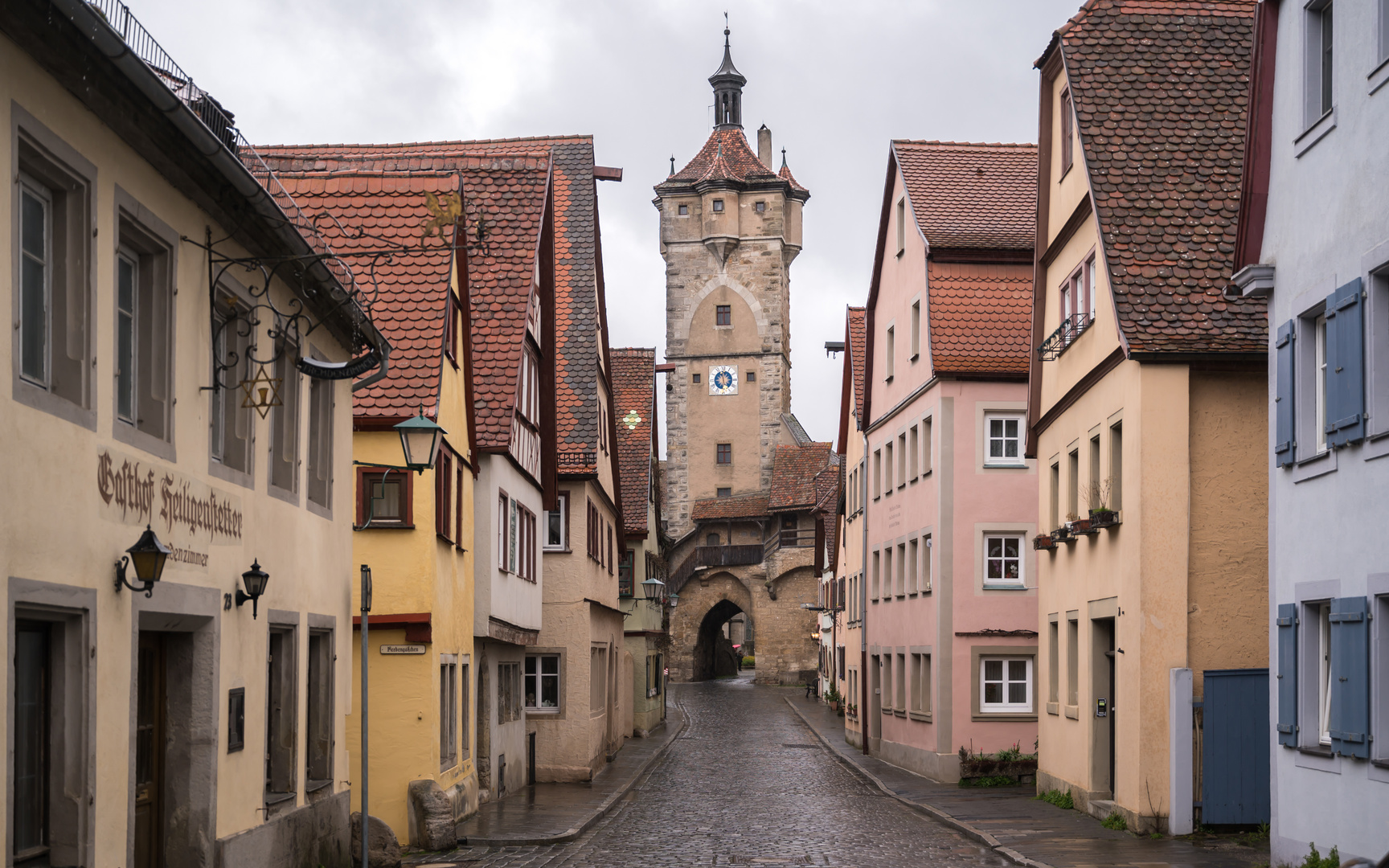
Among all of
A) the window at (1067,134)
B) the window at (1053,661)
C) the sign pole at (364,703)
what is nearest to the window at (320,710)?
the sign pole at (364,703)

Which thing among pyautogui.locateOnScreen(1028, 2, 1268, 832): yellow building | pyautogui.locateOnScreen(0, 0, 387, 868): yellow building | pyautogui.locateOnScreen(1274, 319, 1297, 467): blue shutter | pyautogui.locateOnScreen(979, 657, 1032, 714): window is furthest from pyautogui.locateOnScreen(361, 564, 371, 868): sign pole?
pyautogui.locateOnScreen(979, 657, 1032, 714): window

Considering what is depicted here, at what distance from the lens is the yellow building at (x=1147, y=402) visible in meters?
17.7

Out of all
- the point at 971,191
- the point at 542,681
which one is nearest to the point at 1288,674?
the point at 542,681

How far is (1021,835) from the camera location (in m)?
18.2

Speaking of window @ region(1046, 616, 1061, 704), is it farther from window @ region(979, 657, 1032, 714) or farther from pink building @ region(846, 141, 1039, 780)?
window @ region(979, 657, 1032, 714)

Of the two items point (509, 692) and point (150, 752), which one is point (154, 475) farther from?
point (509, 692)

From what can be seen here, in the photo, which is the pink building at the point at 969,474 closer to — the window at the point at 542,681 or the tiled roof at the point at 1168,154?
the window at the point at 542,681

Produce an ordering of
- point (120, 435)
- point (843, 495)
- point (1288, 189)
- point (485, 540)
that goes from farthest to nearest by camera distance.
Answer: point (843, 495) → point (485, 540) → point (1288, 189) → point (120, 435)

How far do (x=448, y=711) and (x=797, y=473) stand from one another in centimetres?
6212

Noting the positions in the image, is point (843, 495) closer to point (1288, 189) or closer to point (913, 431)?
point (913, 431)

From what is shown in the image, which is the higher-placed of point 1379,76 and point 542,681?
point 1379,76

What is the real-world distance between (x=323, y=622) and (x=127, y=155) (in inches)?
241

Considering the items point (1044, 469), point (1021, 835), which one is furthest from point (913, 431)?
point (1021, 835)

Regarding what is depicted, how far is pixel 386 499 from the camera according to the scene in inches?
714
